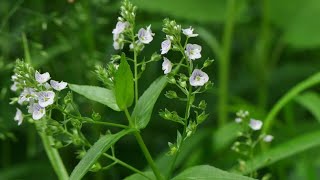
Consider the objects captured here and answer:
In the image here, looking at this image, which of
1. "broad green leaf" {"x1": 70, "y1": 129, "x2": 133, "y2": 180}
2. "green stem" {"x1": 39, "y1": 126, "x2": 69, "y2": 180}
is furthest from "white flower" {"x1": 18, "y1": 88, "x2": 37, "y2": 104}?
"green stem" {"x1": 39, "y1": 126, "x2": 69, "y2": 180}

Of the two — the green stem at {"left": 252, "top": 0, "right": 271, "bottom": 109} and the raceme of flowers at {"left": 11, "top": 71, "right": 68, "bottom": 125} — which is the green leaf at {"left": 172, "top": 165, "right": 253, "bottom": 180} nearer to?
the raceme of flowers at {"left": 11, "top": 71, "right": 68, "bottom": 125}

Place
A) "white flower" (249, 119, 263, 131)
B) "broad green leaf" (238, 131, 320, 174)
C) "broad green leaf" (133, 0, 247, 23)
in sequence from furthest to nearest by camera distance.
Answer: "broad green leaf" (133, 0, 247, 23)
"broad green leaf" (238, 131, 320, 174)
"white flower" (249, 119, 263, 131)

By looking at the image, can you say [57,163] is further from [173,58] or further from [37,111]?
[173,58]

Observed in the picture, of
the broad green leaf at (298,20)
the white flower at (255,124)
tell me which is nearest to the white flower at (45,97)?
the white flower at (255,124)

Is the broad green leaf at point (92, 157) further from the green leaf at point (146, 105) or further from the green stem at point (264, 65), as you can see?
the green stem at point (264, 65)

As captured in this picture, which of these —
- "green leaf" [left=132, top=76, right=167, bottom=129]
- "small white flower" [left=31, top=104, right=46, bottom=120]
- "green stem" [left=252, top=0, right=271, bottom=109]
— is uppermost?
"green stem" [left=252, top=0, right=271, bottom=109]
